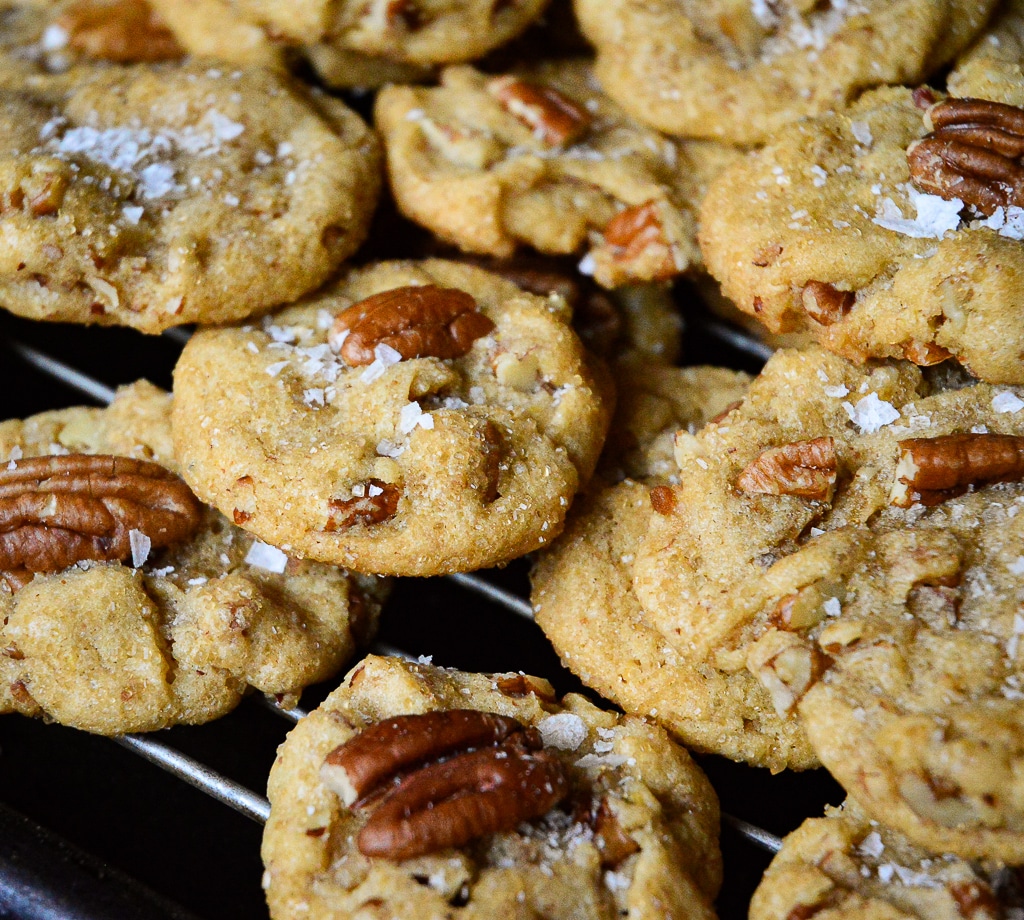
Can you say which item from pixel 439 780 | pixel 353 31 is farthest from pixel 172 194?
pixel 439 780

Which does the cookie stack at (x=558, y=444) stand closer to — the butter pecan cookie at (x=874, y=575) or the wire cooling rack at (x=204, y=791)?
the butter pecan cookie at (x=874, y=575)

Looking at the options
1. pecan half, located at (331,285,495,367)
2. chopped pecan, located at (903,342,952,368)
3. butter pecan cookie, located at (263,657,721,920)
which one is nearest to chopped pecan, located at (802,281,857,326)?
chopped pecan, located at (903,342,952,368)

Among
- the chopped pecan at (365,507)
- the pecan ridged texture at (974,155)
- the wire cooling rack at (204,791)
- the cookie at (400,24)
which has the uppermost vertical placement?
the pecan ridged texture at (974,155)

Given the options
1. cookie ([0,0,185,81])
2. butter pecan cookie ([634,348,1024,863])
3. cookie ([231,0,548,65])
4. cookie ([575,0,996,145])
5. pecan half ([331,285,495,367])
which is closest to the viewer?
butter pecan cookie ([634,348,1024,863])

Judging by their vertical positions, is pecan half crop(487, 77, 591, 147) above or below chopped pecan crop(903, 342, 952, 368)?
above

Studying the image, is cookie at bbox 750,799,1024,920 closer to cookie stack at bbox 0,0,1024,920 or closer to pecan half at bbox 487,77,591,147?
cookie stack at bbox 0,0,1024,920

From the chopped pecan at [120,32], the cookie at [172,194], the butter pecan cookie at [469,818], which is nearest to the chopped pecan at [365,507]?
the butter pecan cookie at [469,818]
